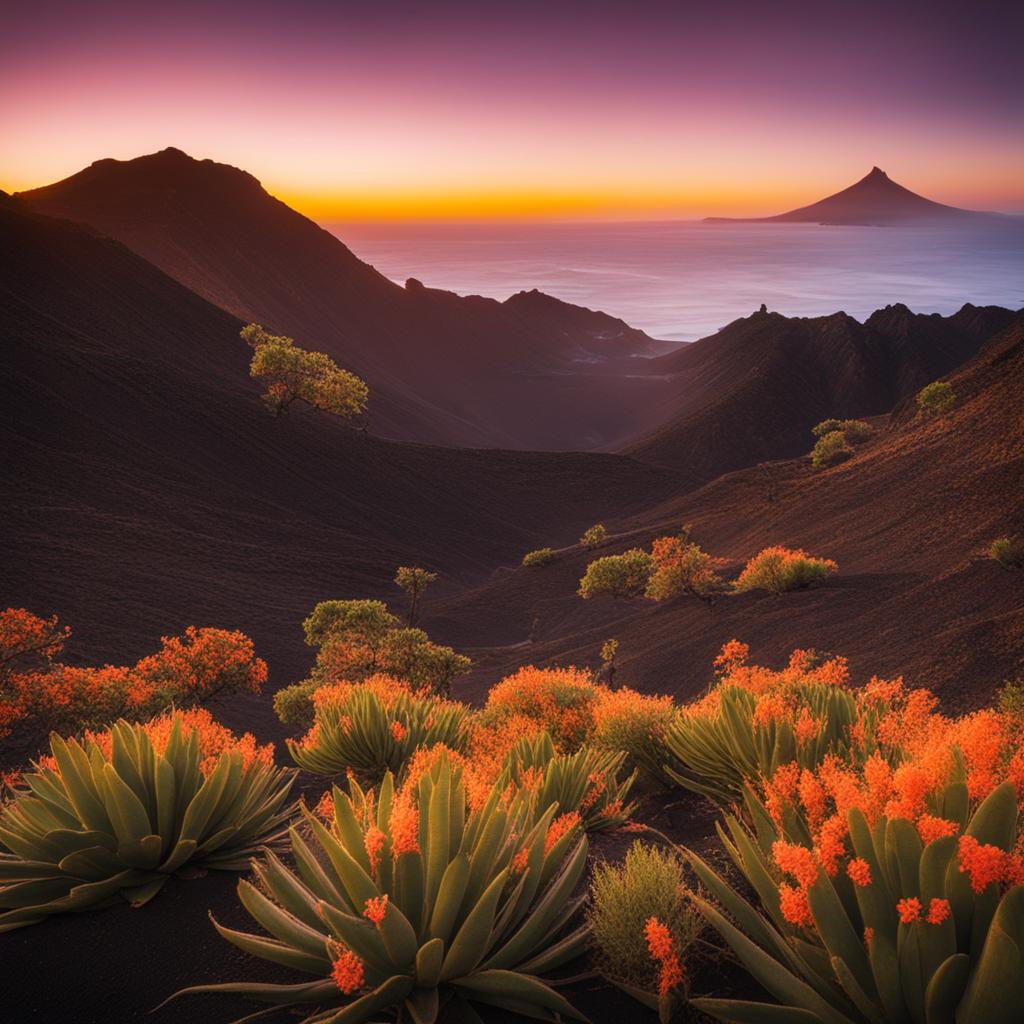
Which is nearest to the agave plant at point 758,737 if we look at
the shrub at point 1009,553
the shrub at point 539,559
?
the shrub at point 1009,553

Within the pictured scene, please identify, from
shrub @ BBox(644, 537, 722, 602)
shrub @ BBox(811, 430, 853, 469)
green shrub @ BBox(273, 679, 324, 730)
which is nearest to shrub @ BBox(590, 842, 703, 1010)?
green shrub @ BBox(273, 679, 324, 730)

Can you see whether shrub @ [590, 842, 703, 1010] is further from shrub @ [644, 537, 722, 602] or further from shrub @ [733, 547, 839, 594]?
shrub @ [644, 537, 722, 602]

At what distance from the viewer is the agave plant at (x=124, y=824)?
489 centimetres

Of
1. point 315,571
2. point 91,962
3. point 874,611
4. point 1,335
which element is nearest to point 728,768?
point 91,962

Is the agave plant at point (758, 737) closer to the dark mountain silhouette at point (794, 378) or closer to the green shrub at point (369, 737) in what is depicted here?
the green shrub at point (369, 737)

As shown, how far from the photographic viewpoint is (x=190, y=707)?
815 inches

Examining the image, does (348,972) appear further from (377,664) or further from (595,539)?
(595,539)

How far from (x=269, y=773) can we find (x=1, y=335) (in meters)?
60.1

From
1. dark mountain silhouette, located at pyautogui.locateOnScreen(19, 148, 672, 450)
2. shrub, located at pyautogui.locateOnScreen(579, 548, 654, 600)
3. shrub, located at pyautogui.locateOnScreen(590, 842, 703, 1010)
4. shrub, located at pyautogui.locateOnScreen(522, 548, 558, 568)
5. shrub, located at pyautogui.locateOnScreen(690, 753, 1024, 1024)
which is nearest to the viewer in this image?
shrub, located at pyautogui.locateOnScreen(690, 753, 1024, 1024)

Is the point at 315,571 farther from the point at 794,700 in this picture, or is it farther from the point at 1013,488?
the point at 794,700

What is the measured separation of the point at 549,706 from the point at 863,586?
16.1m

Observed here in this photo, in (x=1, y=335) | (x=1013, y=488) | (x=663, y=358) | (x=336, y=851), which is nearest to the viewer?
(x=336, y=851)

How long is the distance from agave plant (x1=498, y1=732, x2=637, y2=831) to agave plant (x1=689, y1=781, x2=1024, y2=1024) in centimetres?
215

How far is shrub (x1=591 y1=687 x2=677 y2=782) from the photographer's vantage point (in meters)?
8.04
